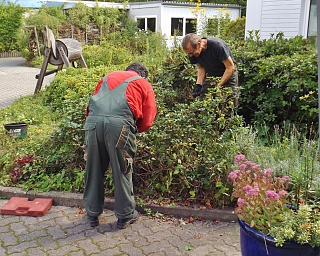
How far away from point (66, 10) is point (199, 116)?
71.5 ft

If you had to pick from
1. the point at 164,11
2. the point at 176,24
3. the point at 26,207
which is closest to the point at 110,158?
the point at 26,207

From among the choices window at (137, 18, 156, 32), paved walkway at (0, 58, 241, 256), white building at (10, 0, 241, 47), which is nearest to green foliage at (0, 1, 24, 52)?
white building at (10, 0, 241, 47)

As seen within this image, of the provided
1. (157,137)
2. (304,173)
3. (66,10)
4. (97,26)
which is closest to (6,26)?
(66,10)

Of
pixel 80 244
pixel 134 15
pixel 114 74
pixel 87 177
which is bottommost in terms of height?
pixel 80 244

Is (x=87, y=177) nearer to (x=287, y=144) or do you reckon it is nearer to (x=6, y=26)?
(x=287, y=144)

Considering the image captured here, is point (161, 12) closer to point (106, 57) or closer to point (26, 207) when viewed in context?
point (106, 57)

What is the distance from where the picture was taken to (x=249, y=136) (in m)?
4.77

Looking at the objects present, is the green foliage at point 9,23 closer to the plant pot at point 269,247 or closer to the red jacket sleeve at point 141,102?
the red jacket sleeve at point 141,102

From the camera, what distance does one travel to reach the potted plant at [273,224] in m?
2.62

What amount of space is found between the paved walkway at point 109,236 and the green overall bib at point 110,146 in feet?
0.77

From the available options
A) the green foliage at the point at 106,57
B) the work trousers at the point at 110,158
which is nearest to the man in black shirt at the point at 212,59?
the work trousers at the point at 110,158

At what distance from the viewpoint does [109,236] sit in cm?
391

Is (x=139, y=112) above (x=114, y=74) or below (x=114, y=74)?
below

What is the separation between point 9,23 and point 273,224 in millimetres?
23310
